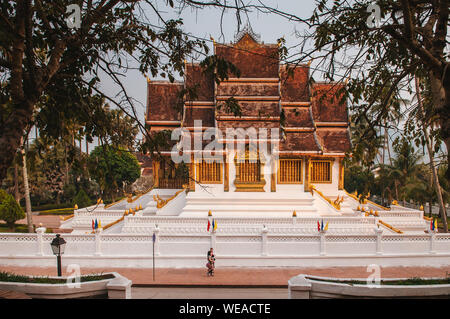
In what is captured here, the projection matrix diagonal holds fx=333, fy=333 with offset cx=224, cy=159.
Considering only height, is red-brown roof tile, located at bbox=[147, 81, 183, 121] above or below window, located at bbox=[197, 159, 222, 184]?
above

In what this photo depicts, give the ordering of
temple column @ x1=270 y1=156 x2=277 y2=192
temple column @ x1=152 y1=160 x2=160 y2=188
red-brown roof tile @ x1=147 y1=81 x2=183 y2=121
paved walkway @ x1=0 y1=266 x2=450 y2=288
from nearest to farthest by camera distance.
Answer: paved walkway @ x1=0 y1=266 x2=450 y2=288 → temple column @ x1=270 y1=156 x2=277 y2=192 → temple column @ x1=152 y1=160 x2=160 y2=188 → red-brown roof tile @ x1=147 y1=81 x2=183 y2=121

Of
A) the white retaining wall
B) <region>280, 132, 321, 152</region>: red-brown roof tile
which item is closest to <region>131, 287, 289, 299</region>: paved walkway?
the white retaining wall

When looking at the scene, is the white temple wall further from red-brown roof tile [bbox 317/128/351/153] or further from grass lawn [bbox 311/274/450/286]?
grass lawn [bbox 311/274/450/286]

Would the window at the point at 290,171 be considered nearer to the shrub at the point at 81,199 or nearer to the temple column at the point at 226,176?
the temple column at the point at 226,176

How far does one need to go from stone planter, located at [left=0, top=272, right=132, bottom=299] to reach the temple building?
36.0 ft

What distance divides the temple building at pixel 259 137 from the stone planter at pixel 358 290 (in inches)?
426

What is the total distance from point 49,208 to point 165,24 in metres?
38.3

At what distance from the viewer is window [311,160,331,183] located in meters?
19.0

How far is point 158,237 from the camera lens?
11.8 meters

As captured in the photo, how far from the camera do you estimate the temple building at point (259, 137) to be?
1709 cm

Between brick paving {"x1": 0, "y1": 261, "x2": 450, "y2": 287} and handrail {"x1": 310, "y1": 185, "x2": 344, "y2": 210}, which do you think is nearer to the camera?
brick paving {"x1": 0, "y1": 261, "x2": 450, "y2": 287}

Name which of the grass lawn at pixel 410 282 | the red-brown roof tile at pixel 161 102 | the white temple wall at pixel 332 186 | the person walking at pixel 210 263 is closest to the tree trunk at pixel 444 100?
the grass lawn at pixel 410 282

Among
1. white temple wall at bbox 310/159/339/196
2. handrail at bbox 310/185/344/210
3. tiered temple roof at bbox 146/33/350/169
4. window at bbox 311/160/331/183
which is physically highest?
tiered temple roof at bbox 146/33/350/169

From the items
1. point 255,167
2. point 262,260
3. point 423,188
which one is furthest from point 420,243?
point 423,188
